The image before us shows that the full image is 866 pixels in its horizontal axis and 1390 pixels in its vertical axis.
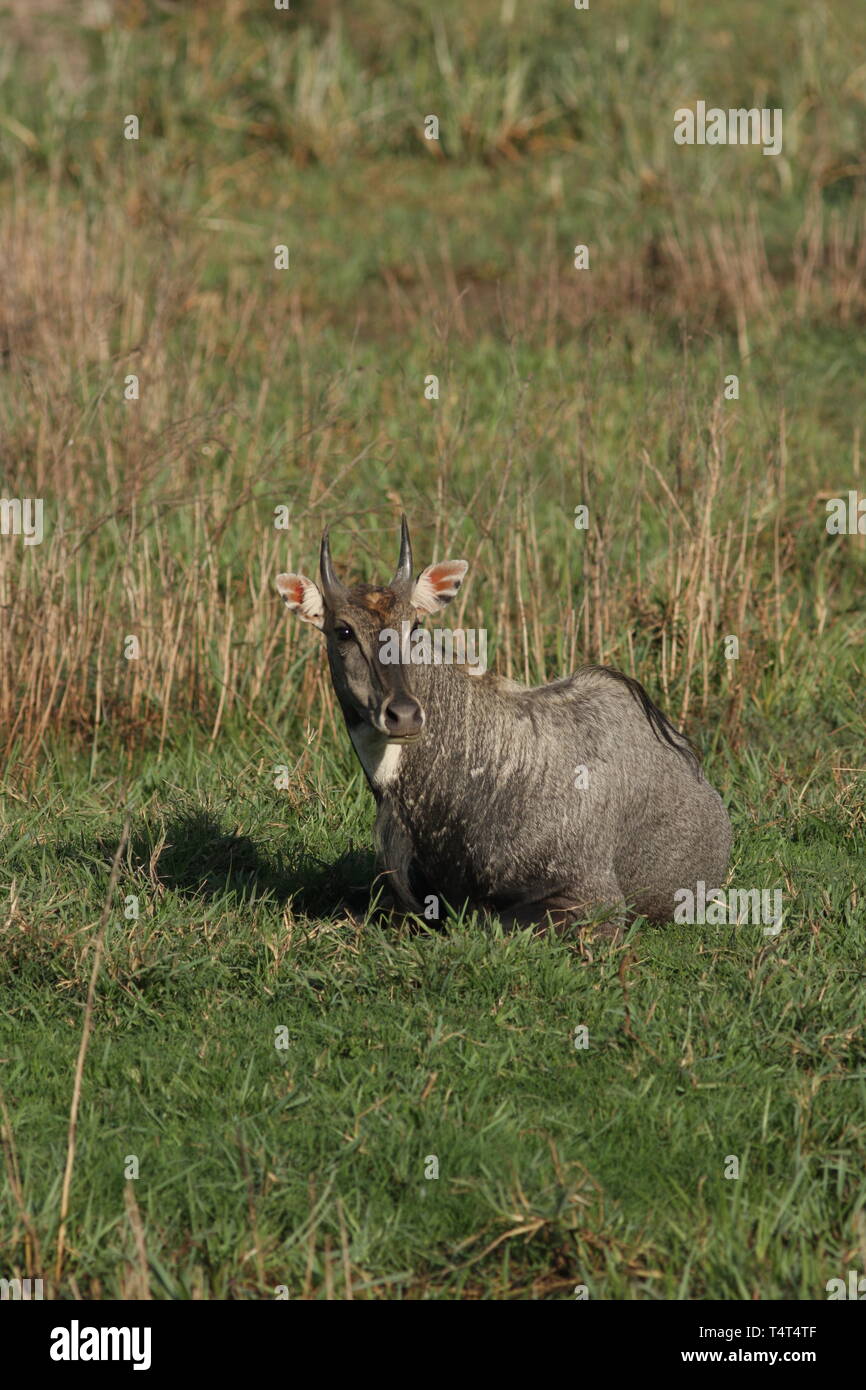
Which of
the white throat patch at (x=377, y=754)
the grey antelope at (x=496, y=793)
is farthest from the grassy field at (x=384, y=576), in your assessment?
the white throat patch at (x=377, y=754)

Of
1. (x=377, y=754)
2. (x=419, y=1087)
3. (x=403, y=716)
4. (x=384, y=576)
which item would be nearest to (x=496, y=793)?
(x=377, y=754)

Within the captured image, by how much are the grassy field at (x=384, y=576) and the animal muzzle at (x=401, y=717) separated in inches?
31.0

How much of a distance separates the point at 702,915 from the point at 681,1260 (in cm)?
216

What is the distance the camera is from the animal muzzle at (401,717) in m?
5.69

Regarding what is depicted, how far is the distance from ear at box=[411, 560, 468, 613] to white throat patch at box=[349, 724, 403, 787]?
1.59ft

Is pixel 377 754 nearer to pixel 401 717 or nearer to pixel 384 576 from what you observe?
pixel 401 717

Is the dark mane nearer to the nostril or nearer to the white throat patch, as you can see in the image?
the white throat patch

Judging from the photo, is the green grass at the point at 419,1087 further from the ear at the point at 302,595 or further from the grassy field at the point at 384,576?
the ear at the point at 302,595

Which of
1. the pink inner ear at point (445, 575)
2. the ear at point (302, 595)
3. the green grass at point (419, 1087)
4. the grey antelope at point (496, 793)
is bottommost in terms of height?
the green grass at point (419, 1087)

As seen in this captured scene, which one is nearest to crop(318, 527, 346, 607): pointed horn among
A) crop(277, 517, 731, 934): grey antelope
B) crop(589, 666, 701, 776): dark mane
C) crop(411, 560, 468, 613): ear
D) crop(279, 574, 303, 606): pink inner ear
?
crop(277, 517, 731, 934): grey antelope

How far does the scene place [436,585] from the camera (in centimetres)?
627

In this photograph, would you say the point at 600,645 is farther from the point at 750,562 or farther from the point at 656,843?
the point at 656,843

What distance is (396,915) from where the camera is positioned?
6301mm

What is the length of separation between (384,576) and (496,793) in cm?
311
